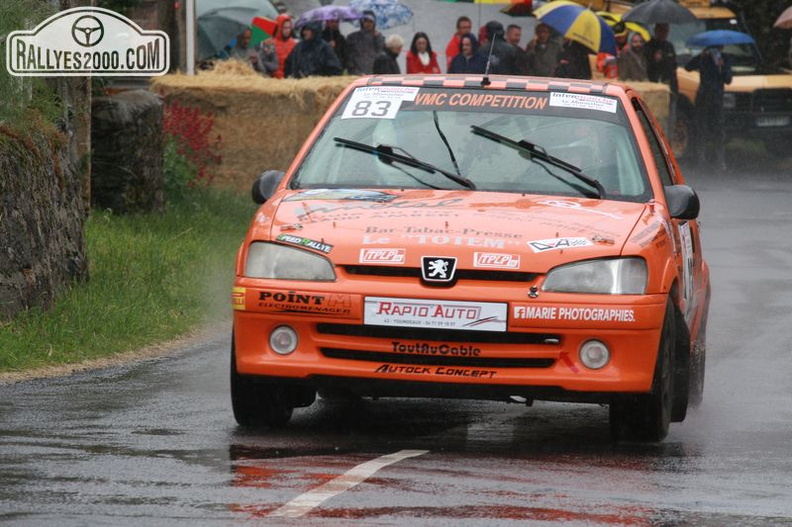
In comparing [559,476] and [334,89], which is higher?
[559,476]

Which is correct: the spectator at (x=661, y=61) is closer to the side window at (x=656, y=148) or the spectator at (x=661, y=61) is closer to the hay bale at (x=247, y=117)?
the hay bale at (x=247, y=117)

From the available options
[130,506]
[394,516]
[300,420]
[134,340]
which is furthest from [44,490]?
[134,340]

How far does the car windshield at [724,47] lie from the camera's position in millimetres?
35125

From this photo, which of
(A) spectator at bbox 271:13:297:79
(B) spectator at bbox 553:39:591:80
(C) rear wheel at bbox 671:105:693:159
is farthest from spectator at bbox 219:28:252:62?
(C) rear wheel at bbox 671:105:693:159

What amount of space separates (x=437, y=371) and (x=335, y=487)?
1.29 m

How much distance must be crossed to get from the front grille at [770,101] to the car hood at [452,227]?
24.4 m

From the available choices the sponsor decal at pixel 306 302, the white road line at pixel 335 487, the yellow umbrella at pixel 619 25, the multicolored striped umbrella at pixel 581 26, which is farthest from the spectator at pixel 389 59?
the white road line at pixel 335 487

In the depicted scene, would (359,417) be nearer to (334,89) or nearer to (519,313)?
(519,313)

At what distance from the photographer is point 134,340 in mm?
12195

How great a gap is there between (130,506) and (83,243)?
7.17 m

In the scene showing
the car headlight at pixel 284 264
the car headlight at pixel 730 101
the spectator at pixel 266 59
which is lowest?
the car headlight at pixel 730 101

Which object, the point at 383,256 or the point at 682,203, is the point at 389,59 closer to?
the point at 682,203

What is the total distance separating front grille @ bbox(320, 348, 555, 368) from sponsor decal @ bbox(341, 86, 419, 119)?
1.76 m

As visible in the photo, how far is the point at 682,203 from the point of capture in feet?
30.1
